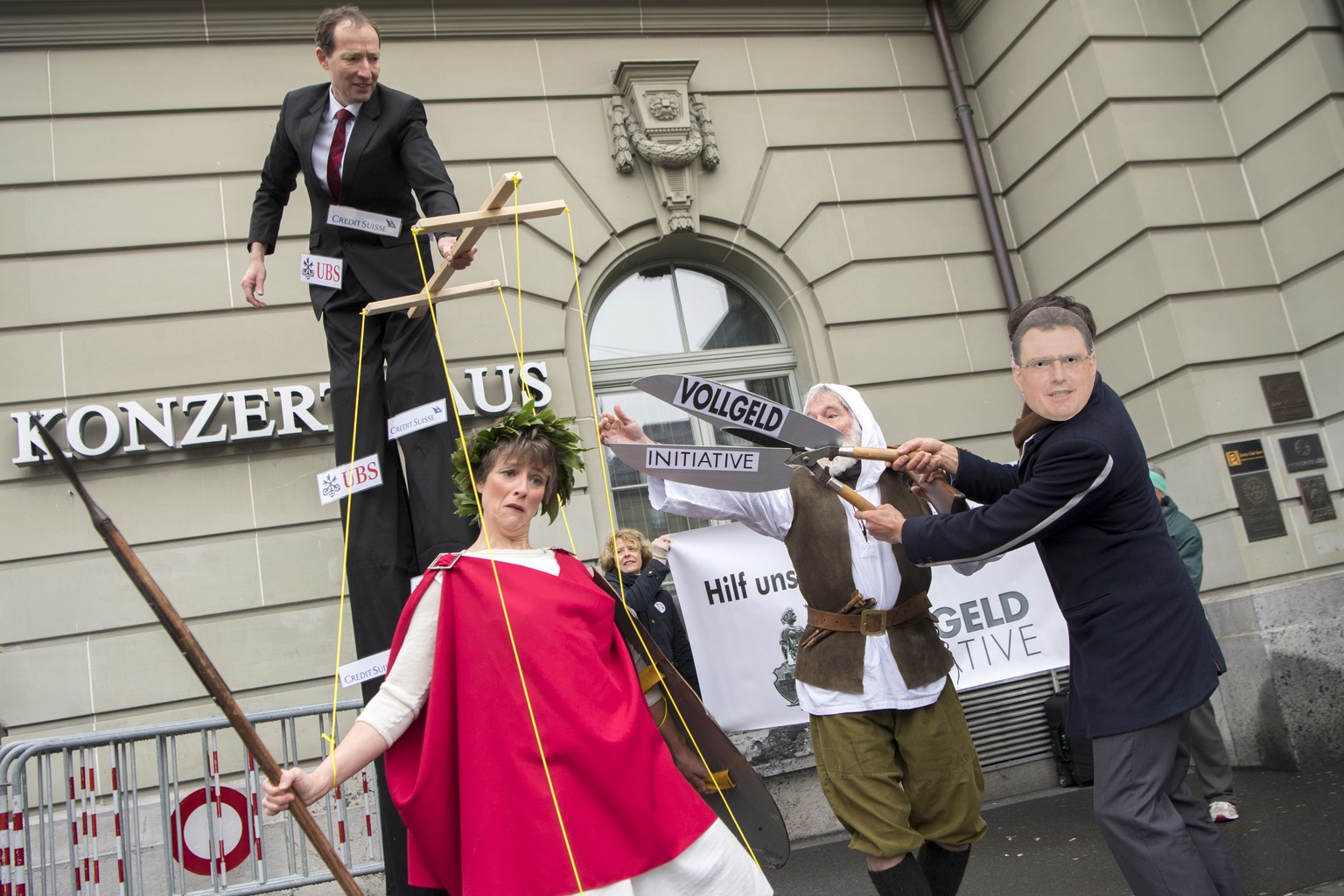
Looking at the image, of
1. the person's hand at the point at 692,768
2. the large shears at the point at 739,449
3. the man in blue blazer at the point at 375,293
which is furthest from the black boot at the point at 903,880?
the man in blue blazer at the point at 375,293

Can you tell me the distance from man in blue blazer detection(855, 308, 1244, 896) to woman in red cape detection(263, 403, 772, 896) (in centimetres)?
103

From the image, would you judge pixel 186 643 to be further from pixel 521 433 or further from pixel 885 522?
pixel 885 522

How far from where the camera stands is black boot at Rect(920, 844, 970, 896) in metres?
3.51

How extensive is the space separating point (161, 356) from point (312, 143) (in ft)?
10.5

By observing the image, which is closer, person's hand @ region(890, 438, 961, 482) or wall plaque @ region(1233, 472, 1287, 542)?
person's hand @ region(890, 438, 961, 482)

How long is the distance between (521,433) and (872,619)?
1450 mm

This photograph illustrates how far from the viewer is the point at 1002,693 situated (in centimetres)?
694

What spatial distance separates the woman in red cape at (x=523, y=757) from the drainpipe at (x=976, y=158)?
635 centimetres

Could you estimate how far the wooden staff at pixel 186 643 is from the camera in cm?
190

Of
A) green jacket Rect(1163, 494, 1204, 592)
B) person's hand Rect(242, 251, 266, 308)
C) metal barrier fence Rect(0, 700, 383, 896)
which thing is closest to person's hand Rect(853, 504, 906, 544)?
metal barrier fence Rect(0, 700, 383, 896)

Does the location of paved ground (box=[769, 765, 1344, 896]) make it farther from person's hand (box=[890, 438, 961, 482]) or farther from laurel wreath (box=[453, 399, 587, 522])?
laurel wreath (box=[453, 399, 587, 522])

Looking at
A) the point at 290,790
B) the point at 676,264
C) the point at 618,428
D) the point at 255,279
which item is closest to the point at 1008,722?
the point at 676,264

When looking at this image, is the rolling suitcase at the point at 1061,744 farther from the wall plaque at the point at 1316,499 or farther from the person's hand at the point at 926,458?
the person's hand at the point at 926,458

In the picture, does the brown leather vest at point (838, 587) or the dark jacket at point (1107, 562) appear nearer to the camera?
the dark jacket at point (1107, 562)
